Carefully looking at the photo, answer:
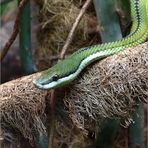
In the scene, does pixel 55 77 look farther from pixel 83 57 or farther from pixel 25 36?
pixel 25 36

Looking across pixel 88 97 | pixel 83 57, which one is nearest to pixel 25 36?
pixel 83 57

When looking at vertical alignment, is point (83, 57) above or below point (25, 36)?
below

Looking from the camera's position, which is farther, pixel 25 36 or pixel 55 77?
pixel 25 36

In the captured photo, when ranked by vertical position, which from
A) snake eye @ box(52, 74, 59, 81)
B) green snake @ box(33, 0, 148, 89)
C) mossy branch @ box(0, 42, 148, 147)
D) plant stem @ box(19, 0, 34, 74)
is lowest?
mossy branch @ box(0, 42, 148, 147)

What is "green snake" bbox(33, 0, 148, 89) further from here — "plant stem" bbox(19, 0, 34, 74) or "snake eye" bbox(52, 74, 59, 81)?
"plant stem" bbox(19, 0, 34, 74)

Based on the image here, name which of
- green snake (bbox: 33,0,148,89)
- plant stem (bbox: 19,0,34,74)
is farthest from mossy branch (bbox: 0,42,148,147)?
plant stem (bbox: 19,0,34,74)

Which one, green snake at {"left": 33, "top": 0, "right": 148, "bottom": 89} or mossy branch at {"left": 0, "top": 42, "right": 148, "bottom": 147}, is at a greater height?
green snake at {"left": 33, "top": 0, "right": 148, "bottom": 89}

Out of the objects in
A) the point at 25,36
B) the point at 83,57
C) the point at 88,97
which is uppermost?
the point at 25,36

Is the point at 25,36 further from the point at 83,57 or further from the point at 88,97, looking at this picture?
the point at 88,97

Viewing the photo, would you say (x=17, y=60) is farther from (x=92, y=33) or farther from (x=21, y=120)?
(x=21, y=120)

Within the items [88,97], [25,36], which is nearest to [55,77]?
[88,97]
